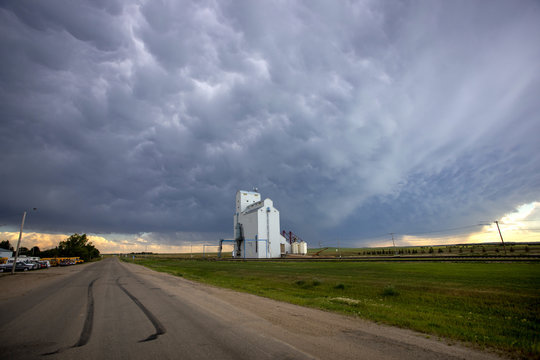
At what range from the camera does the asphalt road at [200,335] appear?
629 cm

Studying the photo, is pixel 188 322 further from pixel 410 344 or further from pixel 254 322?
pixel 410 344

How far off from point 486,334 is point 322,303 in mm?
6867

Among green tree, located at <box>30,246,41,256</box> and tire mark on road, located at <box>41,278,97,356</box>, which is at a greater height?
green tree, located at <box>30,246,41,256</box>

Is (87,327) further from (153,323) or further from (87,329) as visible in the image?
(153,323)

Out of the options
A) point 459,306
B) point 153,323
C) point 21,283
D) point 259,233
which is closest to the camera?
point 153,323

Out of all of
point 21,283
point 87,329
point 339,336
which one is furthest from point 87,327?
point 21,283

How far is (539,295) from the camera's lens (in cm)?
1276

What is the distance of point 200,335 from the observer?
752cm

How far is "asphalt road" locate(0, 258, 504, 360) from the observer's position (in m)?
6.29

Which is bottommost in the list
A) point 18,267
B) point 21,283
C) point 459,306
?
point 459,306

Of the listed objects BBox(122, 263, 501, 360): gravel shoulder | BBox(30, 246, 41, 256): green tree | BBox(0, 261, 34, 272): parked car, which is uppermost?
BBox(30, 246, 41, 256): green tree

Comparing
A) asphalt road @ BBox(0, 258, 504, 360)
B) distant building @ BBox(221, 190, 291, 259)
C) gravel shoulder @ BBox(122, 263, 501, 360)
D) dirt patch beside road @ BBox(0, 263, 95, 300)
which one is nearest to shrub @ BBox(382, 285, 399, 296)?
gravel shoulder @ BBox(122, 263, 501, 360)

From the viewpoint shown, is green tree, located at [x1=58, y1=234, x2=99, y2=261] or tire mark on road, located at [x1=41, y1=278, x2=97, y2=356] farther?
green tree, located at [x1=58, y1=234, x2=99, y2=261]

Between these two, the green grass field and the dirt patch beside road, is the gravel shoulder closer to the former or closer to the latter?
the green grass field
